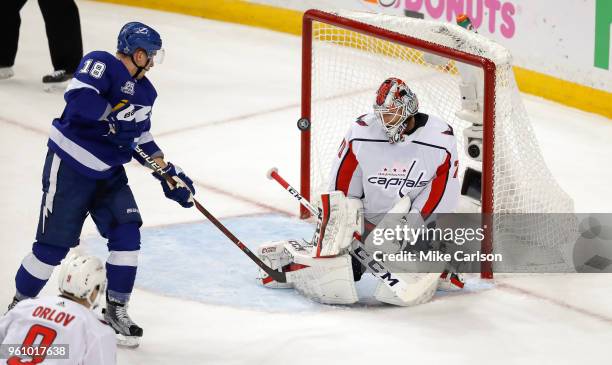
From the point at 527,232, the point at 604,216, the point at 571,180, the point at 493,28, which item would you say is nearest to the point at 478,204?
the point at 527,232

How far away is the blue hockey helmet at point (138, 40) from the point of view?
4371 millimetres

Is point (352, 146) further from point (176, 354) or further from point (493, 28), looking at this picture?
point (493, 28)

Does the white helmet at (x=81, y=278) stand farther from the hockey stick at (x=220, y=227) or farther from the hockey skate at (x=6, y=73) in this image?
the hockey skate at (x=6, y=73)

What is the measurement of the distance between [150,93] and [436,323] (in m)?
1.31

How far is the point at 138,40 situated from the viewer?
437cm

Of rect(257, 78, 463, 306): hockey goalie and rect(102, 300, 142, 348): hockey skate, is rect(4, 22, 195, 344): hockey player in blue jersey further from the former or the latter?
rect(257, 78, 463, 306): hockey goalie

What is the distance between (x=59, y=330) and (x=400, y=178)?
1893 millimetres

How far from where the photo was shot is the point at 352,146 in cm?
498

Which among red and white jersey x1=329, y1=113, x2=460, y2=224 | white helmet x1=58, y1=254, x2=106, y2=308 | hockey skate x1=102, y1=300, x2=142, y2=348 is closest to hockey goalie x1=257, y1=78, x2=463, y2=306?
red and white jersey x1=329, y1=113, x2=460, y2=224

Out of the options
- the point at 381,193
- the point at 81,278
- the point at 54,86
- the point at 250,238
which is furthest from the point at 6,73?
the point at 81,278

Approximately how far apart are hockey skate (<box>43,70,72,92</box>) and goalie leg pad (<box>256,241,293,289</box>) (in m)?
3.11

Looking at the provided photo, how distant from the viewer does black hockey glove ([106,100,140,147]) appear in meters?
4.37

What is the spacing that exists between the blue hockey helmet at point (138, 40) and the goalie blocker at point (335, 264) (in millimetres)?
918

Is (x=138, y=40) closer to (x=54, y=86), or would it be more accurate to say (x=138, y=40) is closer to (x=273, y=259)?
(x=273, y=259)
